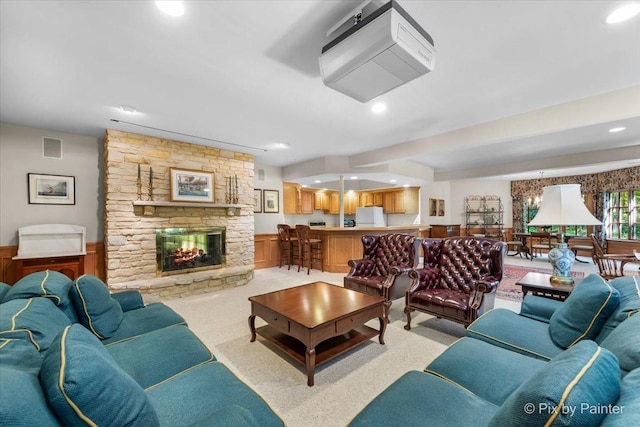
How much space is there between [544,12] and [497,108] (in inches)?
65.3

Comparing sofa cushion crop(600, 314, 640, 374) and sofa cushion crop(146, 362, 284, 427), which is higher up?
sofa cushion crop(600, 314, 640, 374)

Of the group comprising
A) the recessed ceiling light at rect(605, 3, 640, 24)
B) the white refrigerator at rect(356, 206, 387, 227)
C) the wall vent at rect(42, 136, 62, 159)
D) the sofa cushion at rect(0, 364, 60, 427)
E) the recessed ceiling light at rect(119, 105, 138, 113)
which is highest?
the recessed ceiling light at rect(605, 3, 640, 24)

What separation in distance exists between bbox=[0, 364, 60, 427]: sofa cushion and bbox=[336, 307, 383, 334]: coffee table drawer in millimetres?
1773

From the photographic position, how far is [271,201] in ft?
22.0

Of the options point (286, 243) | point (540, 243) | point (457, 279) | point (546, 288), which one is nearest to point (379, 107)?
point (457, 279)

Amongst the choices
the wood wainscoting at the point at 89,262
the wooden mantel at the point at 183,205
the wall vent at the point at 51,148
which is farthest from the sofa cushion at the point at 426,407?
the wall vent at the point at 51,148

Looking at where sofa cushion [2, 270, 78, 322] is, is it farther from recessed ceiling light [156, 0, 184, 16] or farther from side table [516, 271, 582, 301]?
side table [516, 271, 582, 301]

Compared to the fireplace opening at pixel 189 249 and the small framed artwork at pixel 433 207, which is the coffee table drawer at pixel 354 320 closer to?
the fireplace opening at pixel 189 249

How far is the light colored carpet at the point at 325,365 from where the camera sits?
1.81m

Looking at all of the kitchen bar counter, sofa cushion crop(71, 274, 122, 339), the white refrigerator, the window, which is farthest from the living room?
the window

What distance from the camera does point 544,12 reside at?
1.73 m

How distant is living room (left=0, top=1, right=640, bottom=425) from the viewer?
184cm

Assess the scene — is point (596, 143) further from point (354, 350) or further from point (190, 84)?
point (190, 84)

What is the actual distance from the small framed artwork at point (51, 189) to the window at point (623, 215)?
1203cm
